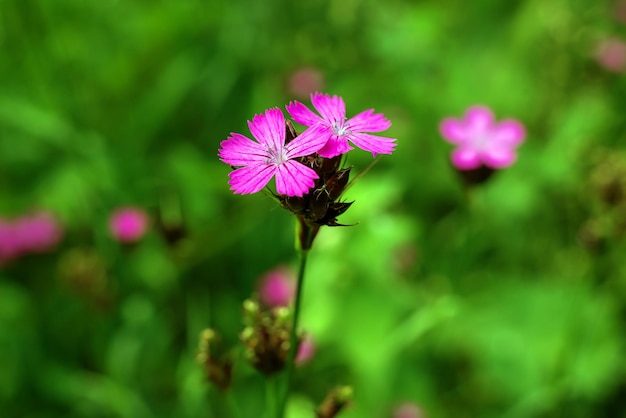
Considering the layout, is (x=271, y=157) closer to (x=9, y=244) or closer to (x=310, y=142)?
(x=310, y=142)

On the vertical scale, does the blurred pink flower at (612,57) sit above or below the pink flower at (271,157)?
above

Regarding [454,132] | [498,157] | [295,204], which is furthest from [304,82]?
[295,204]

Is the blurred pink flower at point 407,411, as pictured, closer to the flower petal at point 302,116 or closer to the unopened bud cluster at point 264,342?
the unopened bud cluster at point 264,342

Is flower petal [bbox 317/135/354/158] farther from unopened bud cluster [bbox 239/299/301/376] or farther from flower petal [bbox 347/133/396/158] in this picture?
unopened bud cluster [bbox 239/299/301/376]

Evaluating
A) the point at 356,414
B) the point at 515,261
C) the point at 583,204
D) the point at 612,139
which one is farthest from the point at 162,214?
the point at 612,139

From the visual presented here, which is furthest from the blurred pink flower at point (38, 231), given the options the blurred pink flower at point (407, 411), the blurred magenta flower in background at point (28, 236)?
the blurred pink flower at point (407, 411)

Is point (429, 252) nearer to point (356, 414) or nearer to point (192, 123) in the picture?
point (356, 414)
